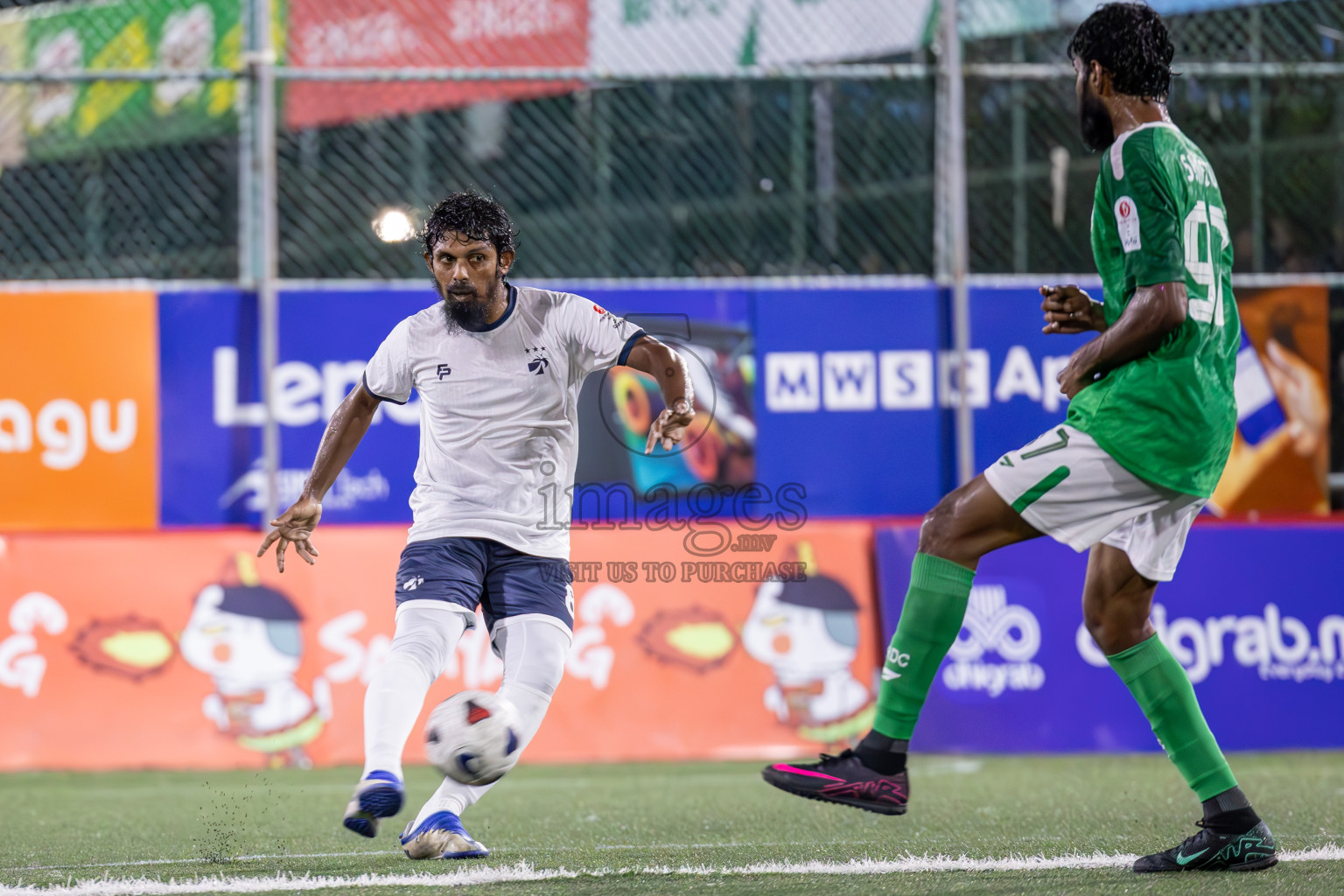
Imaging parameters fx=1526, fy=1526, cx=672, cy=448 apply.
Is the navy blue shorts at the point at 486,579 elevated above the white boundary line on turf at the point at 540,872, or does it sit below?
above

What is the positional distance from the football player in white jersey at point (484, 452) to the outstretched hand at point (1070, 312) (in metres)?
1.01

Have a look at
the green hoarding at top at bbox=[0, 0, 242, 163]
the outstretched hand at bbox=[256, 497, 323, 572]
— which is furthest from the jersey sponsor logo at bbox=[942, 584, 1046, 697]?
the green hoarding at top at bbox=[0, 0, 242, 163]

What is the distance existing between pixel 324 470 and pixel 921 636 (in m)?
1.76

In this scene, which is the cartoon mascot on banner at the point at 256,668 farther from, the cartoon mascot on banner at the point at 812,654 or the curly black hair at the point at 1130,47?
the curly black hair at the point at 1130,47

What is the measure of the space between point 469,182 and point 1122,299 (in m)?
8.28

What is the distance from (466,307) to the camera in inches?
173

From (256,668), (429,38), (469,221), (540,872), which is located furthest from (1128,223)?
(429,38)

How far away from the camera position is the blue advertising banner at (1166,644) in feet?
25.1

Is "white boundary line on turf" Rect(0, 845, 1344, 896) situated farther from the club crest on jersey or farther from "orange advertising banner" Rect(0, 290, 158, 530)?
"orange advertising banner" Rect(0, 290, 158, 530)

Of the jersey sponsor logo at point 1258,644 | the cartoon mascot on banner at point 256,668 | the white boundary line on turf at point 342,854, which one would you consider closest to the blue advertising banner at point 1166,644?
the jersey sponsor logo at point 1258,644

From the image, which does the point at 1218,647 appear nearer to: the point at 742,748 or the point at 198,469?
the point at 742,748

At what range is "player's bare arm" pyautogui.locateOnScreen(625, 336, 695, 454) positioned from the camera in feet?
13.3

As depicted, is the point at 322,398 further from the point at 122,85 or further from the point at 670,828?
the point at 670,828

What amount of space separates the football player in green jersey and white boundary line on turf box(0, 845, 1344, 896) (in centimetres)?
29
